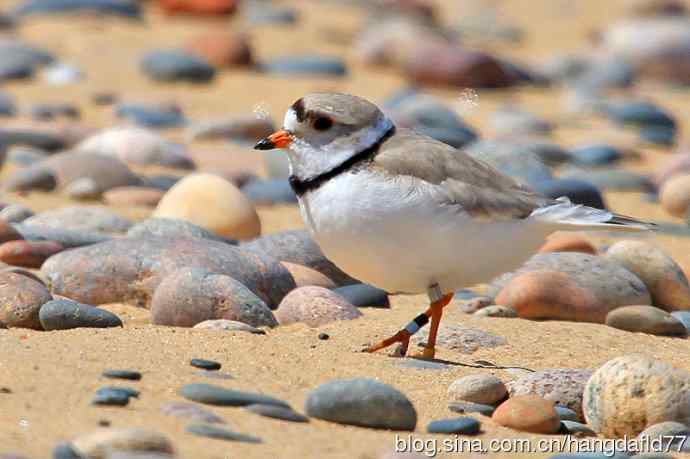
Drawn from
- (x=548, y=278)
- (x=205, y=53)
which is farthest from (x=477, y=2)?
(x=548, y=278)

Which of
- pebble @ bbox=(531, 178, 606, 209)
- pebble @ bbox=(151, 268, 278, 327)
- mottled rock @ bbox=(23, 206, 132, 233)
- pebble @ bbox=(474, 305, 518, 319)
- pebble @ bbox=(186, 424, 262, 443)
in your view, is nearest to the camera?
pebble @ bbox=(186, 424, 262, 443)

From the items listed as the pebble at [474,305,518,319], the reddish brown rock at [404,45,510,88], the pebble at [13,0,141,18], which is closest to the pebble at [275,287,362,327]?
the pebble at [474,305,518,319]

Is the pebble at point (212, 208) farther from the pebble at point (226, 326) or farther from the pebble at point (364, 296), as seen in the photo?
the pebble at point (226, 326)

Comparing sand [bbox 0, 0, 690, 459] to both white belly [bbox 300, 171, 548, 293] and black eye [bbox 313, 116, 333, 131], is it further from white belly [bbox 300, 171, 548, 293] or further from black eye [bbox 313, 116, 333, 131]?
black eye [bbox 313, 116, 333, 131]

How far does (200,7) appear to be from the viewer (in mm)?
14109

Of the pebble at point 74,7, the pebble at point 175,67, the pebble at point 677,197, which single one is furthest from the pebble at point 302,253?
the pebble at point 74,7

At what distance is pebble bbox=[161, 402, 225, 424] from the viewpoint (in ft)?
12.6

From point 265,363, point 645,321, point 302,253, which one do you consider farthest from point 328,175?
point 645,321

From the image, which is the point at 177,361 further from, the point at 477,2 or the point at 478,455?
the point at 477,2

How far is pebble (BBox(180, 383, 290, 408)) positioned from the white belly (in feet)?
2.76

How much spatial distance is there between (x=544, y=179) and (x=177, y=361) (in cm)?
415

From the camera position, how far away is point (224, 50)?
1239 cm

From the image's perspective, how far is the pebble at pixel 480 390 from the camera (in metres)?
4.43

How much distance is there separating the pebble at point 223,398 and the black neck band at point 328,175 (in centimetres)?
101
